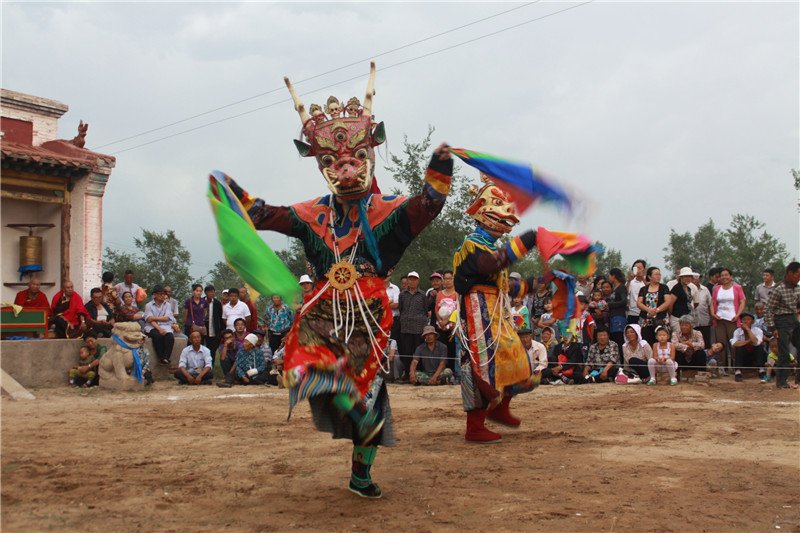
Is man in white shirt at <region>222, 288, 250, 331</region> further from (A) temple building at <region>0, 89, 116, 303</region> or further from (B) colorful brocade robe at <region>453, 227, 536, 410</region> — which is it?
(B) colorful brocade robe at <region>453, 227, 536, 410</region>

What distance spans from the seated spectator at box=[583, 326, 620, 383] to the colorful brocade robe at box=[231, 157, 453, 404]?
7612mm

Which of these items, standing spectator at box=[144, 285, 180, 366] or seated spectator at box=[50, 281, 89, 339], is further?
standing spectator at box=[144, 285, 180, 366]

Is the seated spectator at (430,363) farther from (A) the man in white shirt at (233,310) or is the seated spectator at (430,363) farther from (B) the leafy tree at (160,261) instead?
(B) the leafy tree at (160,261)

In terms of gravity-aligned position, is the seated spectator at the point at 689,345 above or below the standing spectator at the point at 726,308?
below

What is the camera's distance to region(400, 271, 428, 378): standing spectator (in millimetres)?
12359

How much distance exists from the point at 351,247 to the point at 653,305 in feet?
27.1

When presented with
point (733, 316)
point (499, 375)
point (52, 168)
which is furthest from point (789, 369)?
point (52, 168)

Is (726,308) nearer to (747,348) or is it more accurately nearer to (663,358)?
(747,348)

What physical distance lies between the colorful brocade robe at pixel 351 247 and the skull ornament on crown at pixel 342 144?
0.58 feet

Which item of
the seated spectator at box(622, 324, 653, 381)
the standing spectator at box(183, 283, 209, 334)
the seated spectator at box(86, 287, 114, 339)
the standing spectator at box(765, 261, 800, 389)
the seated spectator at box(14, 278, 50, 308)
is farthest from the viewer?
the standing spectator at box(183, 283, 209, 334)

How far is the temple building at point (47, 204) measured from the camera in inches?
599

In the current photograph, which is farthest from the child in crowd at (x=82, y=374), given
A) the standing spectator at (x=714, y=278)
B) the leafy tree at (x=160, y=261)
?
the leafy tree at (x=160, y=261)

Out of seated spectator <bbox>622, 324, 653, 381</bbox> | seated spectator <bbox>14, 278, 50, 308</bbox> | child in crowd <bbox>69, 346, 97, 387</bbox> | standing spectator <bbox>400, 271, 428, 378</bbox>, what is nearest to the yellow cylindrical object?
seated spectator <bbox>14, 278, 50, 308</bbox>

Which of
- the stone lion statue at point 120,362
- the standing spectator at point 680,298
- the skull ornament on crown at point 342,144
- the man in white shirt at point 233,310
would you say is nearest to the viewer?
the skull ornament on crown at point 342,144
